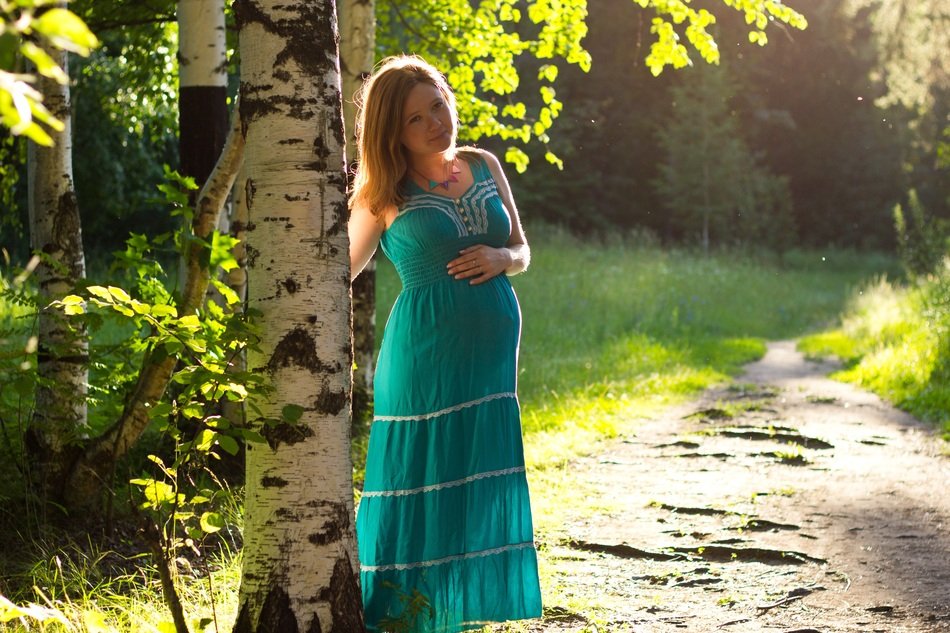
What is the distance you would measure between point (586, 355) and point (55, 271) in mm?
8341

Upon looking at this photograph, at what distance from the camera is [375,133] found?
382 centimetres

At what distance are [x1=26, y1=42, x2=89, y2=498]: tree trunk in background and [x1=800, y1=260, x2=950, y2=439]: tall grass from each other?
638 centimetres

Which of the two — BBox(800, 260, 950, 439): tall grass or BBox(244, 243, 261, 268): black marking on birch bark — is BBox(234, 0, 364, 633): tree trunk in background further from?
BBox(800, 260, 950, 439): tall grass

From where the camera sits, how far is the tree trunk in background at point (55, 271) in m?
5.08

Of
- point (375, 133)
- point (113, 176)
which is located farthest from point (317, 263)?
point (113, 176)

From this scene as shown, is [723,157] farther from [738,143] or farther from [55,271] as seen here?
[55,271]

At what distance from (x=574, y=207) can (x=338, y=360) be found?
129 ft

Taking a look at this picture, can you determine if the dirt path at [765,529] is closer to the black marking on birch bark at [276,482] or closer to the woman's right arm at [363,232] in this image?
the black marking on birch bark at [276,482]

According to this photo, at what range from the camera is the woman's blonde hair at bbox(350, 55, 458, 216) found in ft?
12.4

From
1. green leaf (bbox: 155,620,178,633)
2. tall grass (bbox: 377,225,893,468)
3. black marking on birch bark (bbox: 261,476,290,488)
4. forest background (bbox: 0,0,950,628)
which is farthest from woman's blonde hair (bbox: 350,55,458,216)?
forest background (bbox: 0,0,950,628)

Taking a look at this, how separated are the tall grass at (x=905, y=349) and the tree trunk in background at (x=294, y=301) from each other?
645 centimetres

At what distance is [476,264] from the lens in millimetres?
3822

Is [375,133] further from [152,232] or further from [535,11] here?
[152,232]

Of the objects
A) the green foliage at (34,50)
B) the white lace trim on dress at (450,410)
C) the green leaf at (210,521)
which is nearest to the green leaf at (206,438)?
the green leaf at (210,521)
